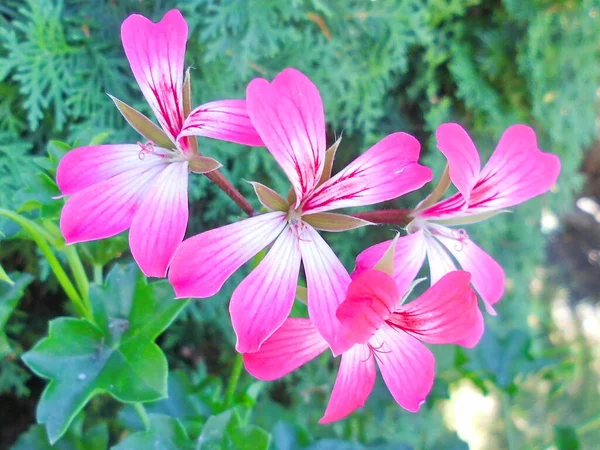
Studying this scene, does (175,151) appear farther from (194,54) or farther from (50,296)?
(50,296)

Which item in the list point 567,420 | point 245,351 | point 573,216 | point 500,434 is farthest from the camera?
point 573,216

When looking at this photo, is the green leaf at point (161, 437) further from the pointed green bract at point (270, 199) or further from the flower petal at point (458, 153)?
the flower petal at point (458, 153)

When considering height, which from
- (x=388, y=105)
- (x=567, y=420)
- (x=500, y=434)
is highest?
(x=388, y=105)

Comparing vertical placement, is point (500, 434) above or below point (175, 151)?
below

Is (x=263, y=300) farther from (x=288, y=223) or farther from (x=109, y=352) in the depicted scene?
(x=109, y=352)

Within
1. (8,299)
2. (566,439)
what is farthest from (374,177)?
(566,439)

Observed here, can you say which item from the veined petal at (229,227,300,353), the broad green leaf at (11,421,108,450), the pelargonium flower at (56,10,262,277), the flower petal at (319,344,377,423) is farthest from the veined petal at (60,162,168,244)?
the broad green leaf at (11,421,108,450)

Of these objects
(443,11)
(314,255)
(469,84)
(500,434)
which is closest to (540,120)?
(469,84)

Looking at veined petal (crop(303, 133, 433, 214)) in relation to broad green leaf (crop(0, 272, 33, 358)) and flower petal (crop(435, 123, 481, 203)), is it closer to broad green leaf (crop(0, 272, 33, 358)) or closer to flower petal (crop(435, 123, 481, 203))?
flower petal (crop(435, 123, 481, 203))
